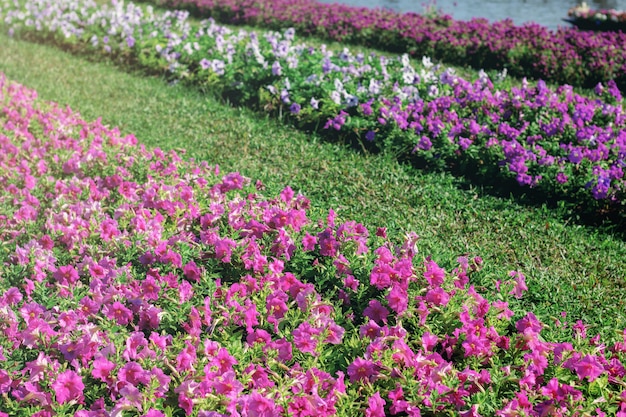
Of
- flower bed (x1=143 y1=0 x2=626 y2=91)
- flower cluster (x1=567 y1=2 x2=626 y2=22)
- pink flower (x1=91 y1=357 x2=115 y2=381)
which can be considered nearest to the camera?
pink flower (x1=91 y1=357 x2=115 y2=381)

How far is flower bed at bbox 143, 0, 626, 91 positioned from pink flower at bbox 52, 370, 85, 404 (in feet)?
29.4

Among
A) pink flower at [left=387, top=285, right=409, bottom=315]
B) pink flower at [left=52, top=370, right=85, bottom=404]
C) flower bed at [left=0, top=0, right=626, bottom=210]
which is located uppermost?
flower bed at [left=0, top=0, right=626, bottom=210]

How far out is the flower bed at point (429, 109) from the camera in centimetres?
562

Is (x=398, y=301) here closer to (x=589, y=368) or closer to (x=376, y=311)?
(x=376, y=311)

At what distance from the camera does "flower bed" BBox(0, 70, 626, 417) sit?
2734 millimetres

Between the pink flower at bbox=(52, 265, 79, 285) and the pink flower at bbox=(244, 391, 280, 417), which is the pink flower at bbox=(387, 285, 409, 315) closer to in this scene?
the pink flower at bbox=(244, 391, 280, 417)

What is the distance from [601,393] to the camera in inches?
110

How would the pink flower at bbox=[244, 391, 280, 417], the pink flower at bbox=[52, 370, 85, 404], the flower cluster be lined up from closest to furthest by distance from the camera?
the pink flower at bbox=[244, 391, 280, 417]
the pink flower at bbox=[52, 370, 85, 404]
the flower cluster

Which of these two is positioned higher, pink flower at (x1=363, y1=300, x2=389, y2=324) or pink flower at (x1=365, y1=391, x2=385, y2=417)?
pink flower at (x1=363, y1=300, x2=389, y2=324)

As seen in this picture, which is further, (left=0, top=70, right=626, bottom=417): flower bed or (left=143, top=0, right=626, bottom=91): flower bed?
(left=143, top=0, right=626, bottom=91): flower bed

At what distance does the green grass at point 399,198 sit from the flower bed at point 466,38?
482 centimetres

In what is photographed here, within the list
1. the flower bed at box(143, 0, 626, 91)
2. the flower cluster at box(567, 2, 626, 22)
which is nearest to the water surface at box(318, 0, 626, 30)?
the flower cluster at box(567, 2, 626, 22)

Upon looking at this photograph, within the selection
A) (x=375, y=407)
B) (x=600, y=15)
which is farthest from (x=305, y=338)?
(x=600, y=15)

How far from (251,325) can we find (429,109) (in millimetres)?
4170
